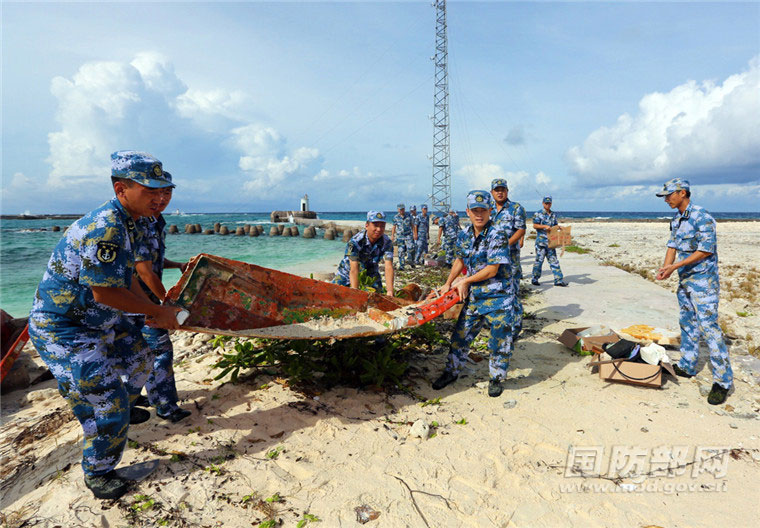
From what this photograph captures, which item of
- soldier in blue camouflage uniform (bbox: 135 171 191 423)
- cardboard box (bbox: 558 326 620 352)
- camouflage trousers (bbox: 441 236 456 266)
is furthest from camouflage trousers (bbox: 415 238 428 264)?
soldier in blue camouflage uniform (bbox: 135 171 191 423)

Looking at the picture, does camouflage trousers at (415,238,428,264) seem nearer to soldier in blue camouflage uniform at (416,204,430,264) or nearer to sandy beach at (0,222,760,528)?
soldier in blue camouflage uniform at (416,204,430,264)

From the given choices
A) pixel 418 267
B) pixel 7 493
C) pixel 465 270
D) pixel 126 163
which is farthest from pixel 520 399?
pixel 418 267

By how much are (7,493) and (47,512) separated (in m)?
0.59

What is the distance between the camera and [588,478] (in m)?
3.10

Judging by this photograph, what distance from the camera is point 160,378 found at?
3.74 m

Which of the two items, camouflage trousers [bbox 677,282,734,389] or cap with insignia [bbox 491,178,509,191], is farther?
cap with insignia [bbox 491,178,509,191]

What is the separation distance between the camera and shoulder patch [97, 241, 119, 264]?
7.71ft

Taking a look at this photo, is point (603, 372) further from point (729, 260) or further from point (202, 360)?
point (729, 260)

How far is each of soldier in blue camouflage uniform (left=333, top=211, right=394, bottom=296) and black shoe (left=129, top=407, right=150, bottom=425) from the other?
2.67 m

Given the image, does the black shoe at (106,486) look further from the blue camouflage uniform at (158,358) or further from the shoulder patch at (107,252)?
the shoulder patch at (107,252)

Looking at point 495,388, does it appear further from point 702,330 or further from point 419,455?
point 702,330

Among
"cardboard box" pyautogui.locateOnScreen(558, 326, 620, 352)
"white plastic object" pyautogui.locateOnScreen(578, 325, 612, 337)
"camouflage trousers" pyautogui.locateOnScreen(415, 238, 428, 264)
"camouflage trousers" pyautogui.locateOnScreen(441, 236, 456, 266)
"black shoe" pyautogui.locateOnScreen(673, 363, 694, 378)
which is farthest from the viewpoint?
"camouflage trousers" pyautogui.locateOnScreen(415, 238, 428, 264)

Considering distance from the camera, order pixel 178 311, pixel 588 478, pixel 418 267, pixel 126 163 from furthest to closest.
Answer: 1. pixel 418 267
2. pixel 588 478
3. pixel 178 311
4. pixel 126 163

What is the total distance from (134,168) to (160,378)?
7.37 ft
